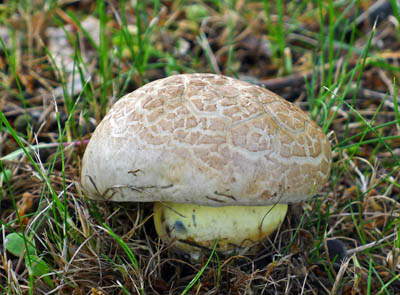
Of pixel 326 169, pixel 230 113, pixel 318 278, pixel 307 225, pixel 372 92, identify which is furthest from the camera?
pixel 372 92

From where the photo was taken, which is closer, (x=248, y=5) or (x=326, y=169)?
(x=326, y=169)

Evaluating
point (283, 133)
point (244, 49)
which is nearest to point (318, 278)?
point (283, 133)

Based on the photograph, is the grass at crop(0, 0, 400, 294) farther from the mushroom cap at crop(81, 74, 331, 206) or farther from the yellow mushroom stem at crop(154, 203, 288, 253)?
the mushroom cap at crop(81, 74, 331, 206)

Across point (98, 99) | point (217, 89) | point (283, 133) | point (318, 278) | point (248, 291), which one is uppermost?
point (217, 89)

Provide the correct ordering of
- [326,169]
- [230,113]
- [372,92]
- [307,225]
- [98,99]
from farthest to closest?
1. [372,92]
2. [98,99]
3. [307,225]
4. [326,169]
5. [230,113]

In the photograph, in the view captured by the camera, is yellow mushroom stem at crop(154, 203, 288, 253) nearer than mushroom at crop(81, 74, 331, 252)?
No

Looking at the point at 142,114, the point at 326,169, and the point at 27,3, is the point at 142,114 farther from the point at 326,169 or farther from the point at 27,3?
the point at 27,3

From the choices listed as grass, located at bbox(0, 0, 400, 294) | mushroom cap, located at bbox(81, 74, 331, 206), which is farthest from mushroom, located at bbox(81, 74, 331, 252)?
grass, located at bbox(0, 0, 400, 294)

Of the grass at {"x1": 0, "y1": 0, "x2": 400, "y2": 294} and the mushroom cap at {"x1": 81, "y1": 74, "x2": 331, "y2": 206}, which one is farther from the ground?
the mushroom cap at {"x1": 81, "y1": 74, "x2": 331, "y2": 206}

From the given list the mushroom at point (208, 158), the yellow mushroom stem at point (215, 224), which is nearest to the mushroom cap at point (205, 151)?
the mushroom at point (208, 158)
